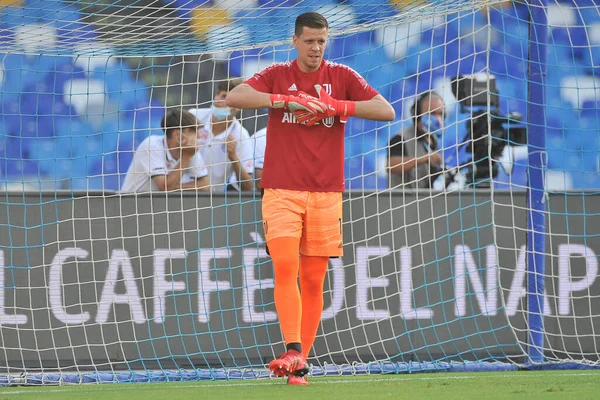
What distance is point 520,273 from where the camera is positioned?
256 inches

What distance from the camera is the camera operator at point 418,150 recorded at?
7.21 m

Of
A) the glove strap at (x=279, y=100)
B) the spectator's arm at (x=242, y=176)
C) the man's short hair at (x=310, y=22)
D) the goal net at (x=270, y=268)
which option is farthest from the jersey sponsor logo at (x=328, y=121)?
the spectator's arm at (x=242, y=176)

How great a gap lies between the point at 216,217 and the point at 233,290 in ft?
1.56

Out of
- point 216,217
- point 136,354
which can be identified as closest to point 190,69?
point 216,217

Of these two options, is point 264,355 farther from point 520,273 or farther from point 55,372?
point 520,273

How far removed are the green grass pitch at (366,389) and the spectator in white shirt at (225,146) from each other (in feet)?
6.49

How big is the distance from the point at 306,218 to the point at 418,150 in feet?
9.38

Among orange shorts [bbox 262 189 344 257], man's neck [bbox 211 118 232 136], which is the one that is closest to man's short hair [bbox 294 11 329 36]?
orange shorts [bbox 262 189 344 257]

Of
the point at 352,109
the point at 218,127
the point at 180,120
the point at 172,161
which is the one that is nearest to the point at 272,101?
the point at 352,109

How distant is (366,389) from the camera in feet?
15.8

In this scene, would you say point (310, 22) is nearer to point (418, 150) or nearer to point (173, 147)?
point (173, 147)

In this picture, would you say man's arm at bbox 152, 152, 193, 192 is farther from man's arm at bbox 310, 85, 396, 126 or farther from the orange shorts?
man's arm at bbox 310, 85, 396, 126

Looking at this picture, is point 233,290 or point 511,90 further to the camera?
point 511,90

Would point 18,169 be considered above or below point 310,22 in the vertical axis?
below
